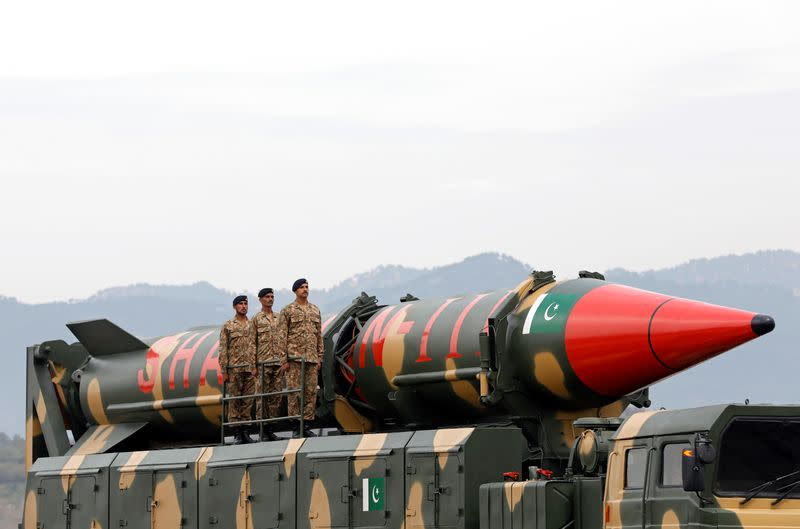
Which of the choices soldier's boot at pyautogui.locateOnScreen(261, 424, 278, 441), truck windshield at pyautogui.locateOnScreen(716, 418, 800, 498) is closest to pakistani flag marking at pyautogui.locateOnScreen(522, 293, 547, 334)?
soldier's boot at pyautogui.locateOnScreen(261, 424, 278, 441)

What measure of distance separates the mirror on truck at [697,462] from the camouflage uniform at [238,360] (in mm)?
6184

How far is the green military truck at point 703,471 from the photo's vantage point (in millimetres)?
9039

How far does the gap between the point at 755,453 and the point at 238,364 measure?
21.1 ft

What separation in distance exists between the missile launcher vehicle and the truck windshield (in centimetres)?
7

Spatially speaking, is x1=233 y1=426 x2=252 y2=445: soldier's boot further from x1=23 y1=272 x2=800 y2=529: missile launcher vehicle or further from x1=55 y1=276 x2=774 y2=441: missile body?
x1=55 y1=276 x2=774 y2=441: missile body

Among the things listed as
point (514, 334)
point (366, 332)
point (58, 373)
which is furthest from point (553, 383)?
point (58, 373)

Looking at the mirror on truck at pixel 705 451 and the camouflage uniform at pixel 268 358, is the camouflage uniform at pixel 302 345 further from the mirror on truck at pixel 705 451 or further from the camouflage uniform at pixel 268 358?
the mirror on truck at pixel 705 451

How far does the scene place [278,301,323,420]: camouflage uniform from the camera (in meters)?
13.6

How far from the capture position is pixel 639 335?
11.8m

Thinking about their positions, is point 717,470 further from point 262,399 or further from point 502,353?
point 262,399

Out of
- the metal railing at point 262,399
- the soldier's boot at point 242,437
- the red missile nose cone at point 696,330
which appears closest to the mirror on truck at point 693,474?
the red missile nose cone at point 696,330

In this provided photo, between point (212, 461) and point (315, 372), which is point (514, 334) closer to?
point (315, 372)

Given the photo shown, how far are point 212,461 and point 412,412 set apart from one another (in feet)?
6.32

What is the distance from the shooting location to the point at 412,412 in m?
13.3
